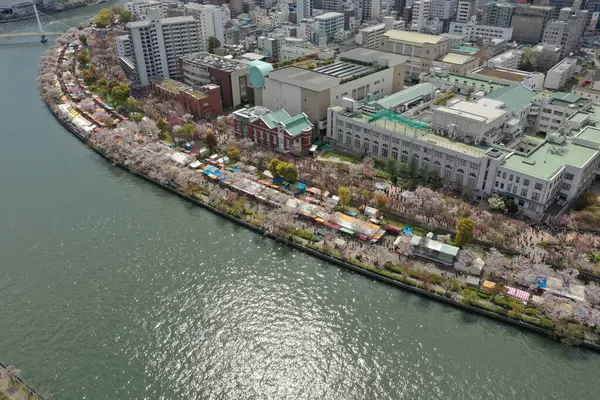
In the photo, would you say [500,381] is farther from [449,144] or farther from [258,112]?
[258,112]

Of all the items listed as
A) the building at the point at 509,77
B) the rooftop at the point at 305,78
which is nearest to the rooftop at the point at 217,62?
the rooftop at the point at 305,78

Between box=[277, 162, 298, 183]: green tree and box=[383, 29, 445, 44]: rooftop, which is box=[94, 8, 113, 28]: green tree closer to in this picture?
box=[383, 29, 445, 44]: rooftop

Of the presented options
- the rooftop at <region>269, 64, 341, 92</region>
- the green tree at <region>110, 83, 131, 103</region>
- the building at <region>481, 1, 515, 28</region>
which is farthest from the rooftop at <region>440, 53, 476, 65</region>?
the green tree at <region>110, 83, 131, 103</region>

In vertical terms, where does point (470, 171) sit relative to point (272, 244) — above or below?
above

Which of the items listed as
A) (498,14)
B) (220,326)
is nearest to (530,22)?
(498,14)

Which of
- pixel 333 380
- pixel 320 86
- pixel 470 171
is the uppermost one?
pixel 320 86

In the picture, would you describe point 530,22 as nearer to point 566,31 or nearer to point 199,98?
point 566,31

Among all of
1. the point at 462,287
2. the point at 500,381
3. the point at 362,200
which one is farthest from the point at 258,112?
the point at 500,381
